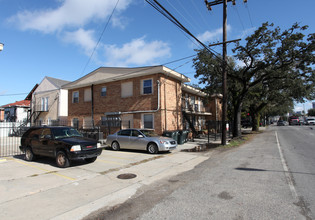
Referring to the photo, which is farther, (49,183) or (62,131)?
(62,131)

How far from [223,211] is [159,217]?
4.10 ft

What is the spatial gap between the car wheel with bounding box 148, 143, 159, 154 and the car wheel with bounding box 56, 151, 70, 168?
15.1 feet

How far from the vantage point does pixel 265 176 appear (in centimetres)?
614

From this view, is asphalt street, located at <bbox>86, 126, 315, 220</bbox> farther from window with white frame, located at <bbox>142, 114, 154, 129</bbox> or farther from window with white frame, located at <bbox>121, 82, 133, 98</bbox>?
window with white frame, located at <bbox>121, 82, 133, 98</bbox>

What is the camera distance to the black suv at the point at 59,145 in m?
7.56

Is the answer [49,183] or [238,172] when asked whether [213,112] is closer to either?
[238,172]

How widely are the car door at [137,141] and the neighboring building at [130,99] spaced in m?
3.69

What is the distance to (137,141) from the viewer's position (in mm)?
11398

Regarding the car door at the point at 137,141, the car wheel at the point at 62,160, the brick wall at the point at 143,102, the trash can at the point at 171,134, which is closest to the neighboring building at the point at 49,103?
the brick wall at the point at 143,102

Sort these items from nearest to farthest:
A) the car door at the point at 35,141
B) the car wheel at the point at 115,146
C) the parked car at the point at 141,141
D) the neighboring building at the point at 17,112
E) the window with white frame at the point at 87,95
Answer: the car door at the point at 35,141
the parked car at the point at 141,141
the car wheel at the point at 115,146
the window with white frame at the point at 87,95
the neighboring building at the point at 17,112

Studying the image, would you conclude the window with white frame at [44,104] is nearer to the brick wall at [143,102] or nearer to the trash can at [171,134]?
the brick wall at [143,102]

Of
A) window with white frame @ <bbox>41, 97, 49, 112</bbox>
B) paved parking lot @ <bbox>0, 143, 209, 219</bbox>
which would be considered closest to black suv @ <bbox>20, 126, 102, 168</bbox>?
paved parking lot @ <bbox>0, 143, 209, 219</bbox>

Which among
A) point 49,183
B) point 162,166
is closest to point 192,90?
point 162,166

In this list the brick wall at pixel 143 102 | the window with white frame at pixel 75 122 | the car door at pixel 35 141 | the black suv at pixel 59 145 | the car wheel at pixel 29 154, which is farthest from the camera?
the window with white frame at pixel 75 122
